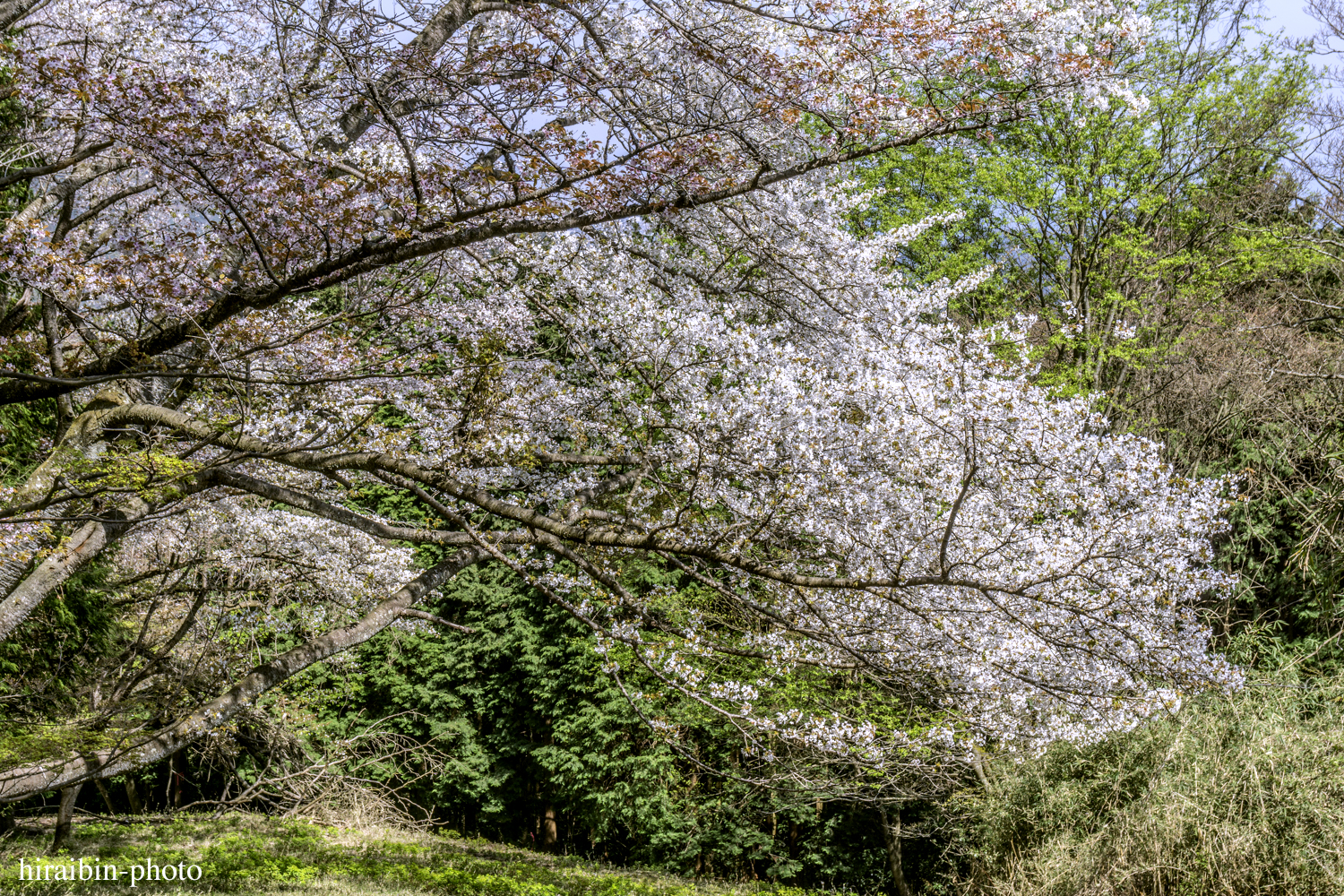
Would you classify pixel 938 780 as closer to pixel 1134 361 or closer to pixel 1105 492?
pixel 1105 492

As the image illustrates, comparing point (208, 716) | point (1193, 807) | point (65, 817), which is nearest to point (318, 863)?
point (65, 817)

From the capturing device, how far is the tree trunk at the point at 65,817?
8.14m

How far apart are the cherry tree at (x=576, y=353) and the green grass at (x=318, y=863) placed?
2059mm

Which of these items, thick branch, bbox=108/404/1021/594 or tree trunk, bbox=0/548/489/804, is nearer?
thick branch, bbox=108/404/1021/594

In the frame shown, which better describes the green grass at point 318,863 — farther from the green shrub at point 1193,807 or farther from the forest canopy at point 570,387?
the green shrub at point 1193,807

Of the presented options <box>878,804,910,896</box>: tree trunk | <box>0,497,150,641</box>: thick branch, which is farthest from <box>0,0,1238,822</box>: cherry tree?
<box>878,804,910,896</box>: tree trunk

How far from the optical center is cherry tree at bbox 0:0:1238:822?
4.03 m

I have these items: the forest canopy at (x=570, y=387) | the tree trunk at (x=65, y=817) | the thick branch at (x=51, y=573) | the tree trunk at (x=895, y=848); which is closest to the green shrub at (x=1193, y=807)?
the forest canopy at (x=570, y=387)

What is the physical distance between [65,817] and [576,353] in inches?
281

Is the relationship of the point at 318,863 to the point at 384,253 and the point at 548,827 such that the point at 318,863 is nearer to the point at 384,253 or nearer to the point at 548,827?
the point at 548,827

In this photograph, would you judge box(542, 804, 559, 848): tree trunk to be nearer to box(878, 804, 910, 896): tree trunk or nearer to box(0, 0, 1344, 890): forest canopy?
box(0, 0, 1344, 890): forest canopy

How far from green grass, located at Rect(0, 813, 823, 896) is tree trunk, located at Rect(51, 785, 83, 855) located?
0.67ft

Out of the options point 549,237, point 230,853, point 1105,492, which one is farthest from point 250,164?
point 230,853

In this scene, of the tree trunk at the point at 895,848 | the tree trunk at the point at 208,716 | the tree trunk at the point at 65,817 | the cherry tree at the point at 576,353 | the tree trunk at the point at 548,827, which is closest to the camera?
the cherry tree at the point at 576,353
